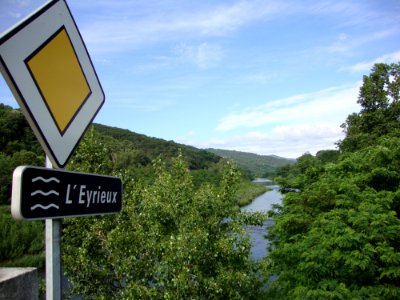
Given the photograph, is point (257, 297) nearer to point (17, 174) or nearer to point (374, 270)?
point (374, 270)

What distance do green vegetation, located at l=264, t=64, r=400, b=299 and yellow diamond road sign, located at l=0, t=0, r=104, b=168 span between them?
7.13 meters

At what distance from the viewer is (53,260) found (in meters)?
1.36

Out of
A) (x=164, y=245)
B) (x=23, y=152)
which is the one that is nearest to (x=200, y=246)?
(x=164, y=245)

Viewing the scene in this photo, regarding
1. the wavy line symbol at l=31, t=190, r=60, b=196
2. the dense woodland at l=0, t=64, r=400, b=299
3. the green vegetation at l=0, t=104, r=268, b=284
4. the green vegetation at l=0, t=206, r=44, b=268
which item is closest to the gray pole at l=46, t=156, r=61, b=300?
the wavy line symbol at l=31, t=190, r=60, b=196

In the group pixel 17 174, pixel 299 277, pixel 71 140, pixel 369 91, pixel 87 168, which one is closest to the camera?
pixel 17 174

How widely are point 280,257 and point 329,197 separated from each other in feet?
9.09

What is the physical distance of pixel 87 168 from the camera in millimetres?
7922

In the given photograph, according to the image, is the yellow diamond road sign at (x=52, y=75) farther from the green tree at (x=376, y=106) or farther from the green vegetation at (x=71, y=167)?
the green tree at (x=376, y=106)

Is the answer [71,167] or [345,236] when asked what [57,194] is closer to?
[71,167]

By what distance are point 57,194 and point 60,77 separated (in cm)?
45

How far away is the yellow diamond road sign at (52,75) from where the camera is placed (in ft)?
4.04

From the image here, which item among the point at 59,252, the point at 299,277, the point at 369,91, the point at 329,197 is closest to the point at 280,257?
the point at 299,277

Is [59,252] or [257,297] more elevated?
[59,252]

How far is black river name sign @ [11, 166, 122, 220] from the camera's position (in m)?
1.22
